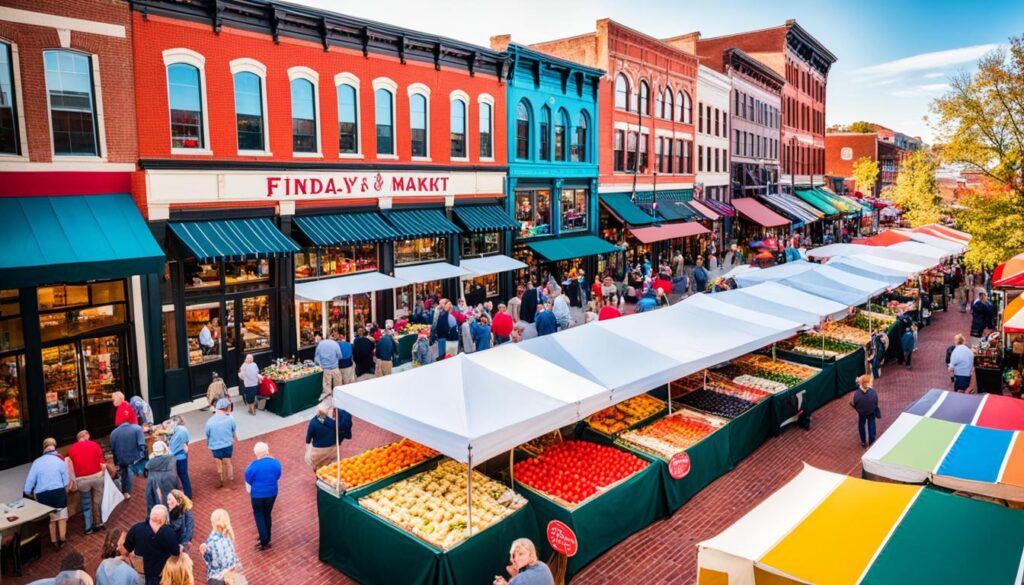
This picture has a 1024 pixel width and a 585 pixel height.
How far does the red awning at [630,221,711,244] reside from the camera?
31.7 m

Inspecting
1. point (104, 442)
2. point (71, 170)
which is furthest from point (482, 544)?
point (71, 170)

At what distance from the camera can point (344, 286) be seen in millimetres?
18516

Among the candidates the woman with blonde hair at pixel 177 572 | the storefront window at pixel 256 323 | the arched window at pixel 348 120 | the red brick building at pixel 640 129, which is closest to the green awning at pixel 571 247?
the red brick building at pixel 640 129

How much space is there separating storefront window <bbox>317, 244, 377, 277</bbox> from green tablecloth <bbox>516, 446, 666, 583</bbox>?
11.7 meters

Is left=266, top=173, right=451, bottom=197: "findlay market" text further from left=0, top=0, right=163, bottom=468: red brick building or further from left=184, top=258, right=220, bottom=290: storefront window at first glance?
left=0, top=0, right=163, bottom=468: red brick building

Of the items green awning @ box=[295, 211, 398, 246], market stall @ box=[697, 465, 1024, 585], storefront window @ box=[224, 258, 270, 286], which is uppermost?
green awning @ box=[295, 211, 398, 246]

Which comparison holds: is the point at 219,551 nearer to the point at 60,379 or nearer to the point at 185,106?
the point at 60,379

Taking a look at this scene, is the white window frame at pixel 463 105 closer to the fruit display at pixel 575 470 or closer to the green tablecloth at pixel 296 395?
the green tablecloth at pixel 296 395

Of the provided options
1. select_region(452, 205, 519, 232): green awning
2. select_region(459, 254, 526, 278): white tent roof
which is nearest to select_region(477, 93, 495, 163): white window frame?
select_region(452, 205, 519, 232): green awning

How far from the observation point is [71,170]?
13945 mm

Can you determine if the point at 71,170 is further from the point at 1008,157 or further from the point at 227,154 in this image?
the point at 1008,157

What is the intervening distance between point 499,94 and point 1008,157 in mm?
16888

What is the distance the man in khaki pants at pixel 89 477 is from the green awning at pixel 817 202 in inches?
2145

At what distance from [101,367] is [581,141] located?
21.6 meters
